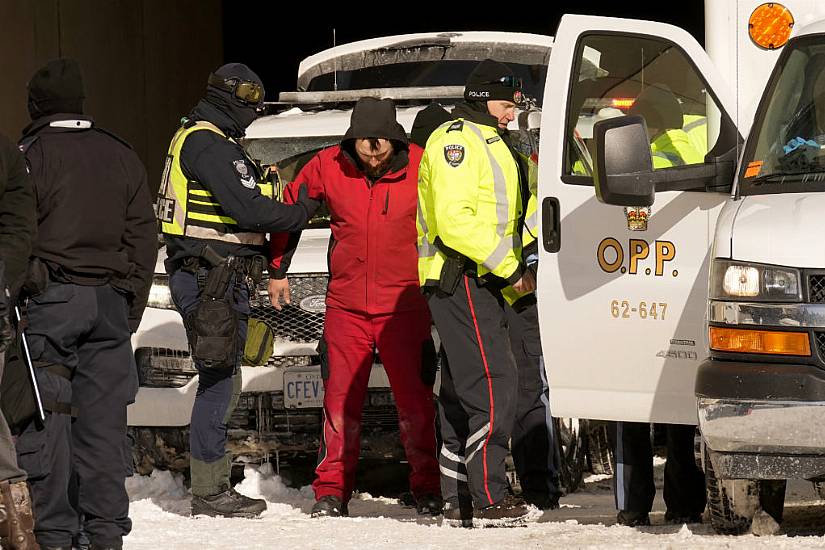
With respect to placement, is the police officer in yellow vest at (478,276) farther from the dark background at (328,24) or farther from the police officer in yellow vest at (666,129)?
the dark background at (328,24)

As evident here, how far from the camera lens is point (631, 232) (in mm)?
6684

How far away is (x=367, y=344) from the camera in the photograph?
25.8ft

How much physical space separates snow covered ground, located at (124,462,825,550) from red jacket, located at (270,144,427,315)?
96cm

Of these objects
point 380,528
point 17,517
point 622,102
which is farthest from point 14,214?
point 622,102

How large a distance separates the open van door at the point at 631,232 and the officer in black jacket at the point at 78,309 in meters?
1.62

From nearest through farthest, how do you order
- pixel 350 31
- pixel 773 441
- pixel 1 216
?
pixel 773 441
pixel 1 216
pixel 350 31

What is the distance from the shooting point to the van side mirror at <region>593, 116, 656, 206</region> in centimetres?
614

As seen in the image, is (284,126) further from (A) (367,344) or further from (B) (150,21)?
(B) (150,21)

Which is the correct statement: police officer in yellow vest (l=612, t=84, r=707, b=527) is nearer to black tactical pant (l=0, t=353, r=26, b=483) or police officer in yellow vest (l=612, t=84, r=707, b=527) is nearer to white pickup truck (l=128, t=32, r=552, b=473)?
white pickup truck (l=128, t=32, r=552, b=473)

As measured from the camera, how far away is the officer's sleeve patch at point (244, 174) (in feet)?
25.6

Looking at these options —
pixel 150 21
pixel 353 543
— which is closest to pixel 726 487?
pixel 353 543

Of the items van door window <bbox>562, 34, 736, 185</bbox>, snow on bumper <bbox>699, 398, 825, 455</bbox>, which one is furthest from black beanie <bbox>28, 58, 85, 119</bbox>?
snow on bumper <bbox>699, 398, 825, 455</bbox>

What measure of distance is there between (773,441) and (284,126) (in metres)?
4.06

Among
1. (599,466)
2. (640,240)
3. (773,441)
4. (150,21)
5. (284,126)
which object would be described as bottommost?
(599,466)
